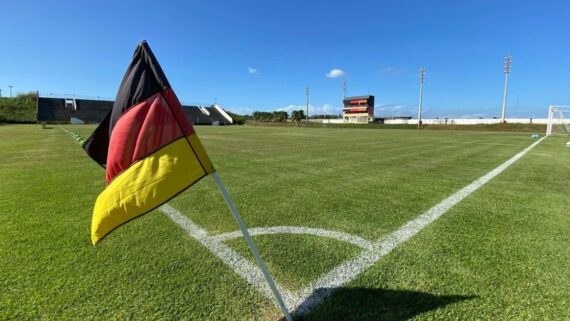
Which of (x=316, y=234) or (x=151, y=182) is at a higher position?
(x=151, y=182)

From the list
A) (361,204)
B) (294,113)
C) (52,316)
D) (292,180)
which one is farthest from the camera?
(294,113)

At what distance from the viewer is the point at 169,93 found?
1.60 m

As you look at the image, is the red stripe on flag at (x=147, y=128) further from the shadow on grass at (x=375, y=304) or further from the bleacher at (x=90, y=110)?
the bleacher at (x=90, y=110)

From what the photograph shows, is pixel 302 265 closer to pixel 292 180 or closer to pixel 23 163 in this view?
pixel 292 180

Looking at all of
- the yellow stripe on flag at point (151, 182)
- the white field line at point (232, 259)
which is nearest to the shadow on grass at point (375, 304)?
the white field line at point (232, 259)

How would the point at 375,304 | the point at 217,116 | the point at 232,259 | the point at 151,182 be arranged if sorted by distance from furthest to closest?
the point at 217,116
the point at 232,259
the point at 375,304
the point at 151,182

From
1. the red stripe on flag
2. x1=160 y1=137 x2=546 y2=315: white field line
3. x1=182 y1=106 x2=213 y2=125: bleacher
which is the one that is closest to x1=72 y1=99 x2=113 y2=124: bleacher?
x1=182 y1=106 x2=213 y2=125: bleacher

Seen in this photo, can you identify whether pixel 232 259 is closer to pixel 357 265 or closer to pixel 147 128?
pixel 357 265

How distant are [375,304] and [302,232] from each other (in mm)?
1300

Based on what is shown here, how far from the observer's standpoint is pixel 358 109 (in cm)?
10806

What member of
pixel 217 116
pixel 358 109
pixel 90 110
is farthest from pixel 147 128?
pixel 358 109

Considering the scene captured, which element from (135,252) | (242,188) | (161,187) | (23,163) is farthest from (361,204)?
(23,163)

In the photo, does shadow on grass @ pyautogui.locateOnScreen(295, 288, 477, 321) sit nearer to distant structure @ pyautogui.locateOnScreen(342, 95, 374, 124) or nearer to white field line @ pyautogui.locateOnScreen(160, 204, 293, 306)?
white field line @ pyautogui.locateOnScreen(160, 204, 293, 306)

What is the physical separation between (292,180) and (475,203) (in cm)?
315
